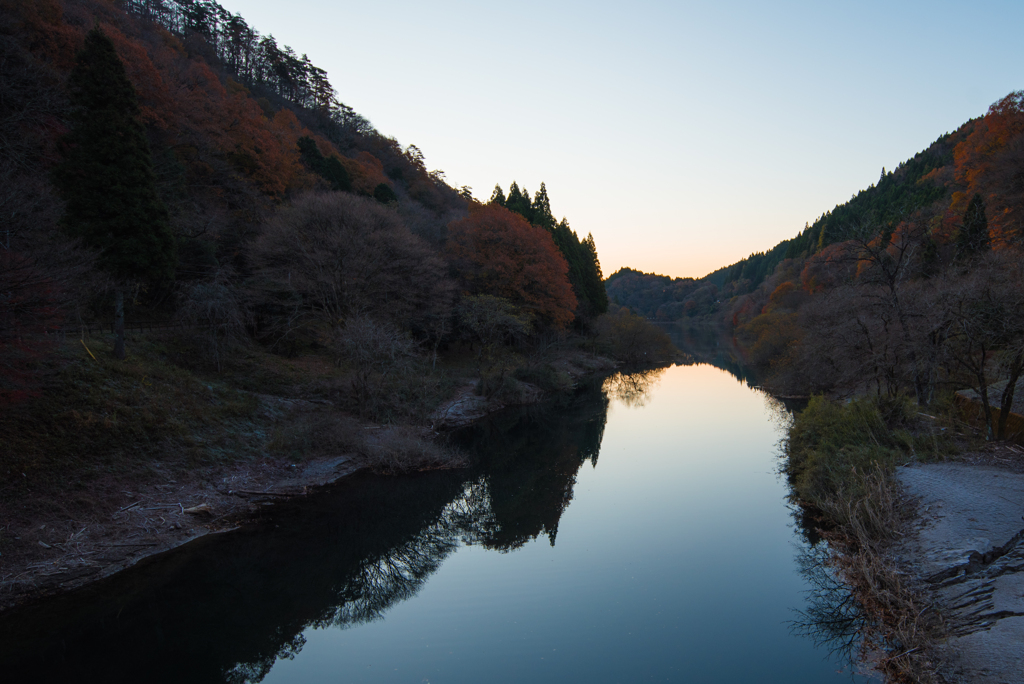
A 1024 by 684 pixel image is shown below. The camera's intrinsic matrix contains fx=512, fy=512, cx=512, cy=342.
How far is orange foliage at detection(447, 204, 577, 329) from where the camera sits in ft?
119

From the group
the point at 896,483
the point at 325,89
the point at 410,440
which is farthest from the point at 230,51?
the point at 896,483

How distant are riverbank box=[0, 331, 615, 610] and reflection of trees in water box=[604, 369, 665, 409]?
58.2 ft

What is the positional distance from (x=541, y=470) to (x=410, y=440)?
5.45 meters

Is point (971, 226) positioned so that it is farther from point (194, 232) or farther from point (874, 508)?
point (194, 232)

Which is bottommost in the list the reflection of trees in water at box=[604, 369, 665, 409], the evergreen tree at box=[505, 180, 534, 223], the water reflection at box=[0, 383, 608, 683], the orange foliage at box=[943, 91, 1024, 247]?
the water reflection at box=[0, 383, 608, 683]

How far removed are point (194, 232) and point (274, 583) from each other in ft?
66.3

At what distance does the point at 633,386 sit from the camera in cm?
4262

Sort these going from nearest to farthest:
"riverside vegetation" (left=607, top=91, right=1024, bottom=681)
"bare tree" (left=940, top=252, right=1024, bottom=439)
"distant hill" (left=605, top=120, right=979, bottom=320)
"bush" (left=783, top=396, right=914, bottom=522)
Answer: "riverside vegetation" (left=607, top=91, right=1024, bottom=681) < "bare tree" (left=940, top=252, right=1024, bottom=439) < "bush" (left=783, top=396, right=914, bottom=522) < "distant hill" (left=605, top=120, right=979, bottom=320)

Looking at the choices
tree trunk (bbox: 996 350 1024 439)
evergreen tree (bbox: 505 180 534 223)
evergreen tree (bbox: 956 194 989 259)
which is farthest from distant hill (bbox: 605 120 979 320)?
evergreen tree (bbox: 505 180 534 223)

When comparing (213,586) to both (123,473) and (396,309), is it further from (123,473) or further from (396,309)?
(396,309)

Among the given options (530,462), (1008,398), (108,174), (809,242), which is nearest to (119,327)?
(108,174)

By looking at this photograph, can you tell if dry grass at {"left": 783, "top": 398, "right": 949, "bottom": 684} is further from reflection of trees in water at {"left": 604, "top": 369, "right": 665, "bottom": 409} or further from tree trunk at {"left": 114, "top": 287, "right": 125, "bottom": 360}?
tree trunk at {"left": 114, "top": 287, "right": 125, "bottom": 360}

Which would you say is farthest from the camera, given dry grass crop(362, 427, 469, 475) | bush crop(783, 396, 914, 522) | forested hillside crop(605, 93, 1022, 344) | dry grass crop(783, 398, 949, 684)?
forested hillside crop(605, 93, 1022, 344)

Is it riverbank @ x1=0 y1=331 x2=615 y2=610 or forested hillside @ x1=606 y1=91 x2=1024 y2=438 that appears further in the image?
forested hillside @ x1=606 y1=91 x2=1024 y2=438
